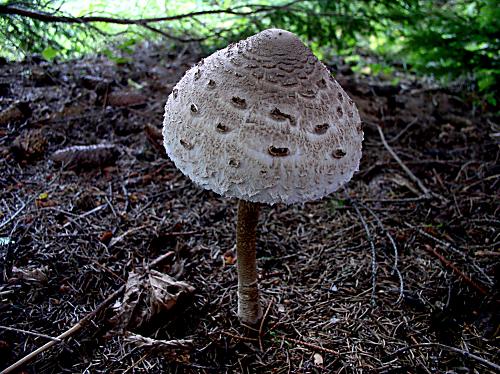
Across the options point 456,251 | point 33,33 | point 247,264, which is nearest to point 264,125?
point 247,264

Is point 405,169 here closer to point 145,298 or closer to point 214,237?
point 214,237

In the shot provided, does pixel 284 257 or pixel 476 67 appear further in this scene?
pixel 476 67

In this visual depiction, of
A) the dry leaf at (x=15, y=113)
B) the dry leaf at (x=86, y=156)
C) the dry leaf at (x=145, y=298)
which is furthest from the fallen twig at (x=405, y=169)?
the dry leaf at (x=15, y=113)

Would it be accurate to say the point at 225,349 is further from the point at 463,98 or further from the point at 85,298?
the point at 463,98

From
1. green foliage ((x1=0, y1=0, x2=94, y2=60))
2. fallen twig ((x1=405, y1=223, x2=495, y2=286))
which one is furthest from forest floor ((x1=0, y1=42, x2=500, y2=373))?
green foliage ((x1=0, y1=0, x2=94, y2=60))

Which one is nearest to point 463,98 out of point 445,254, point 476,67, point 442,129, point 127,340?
point 476,67

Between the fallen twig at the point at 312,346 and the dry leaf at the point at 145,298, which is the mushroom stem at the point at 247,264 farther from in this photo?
the dry leaf at the point at 145,298

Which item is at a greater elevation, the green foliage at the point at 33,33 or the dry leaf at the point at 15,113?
the green foliage at the point at 33,33
